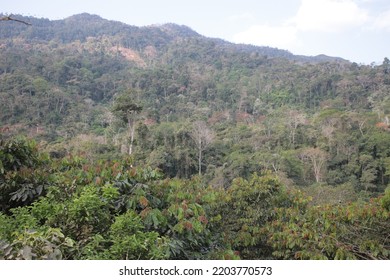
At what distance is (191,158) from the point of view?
2197 cm

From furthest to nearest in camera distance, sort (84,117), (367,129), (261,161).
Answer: (84,117), (367,129), (261,161)

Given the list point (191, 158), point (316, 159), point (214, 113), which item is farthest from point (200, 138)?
point (214, 113)

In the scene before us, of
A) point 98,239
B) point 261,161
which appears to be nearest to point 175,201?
point 98,239

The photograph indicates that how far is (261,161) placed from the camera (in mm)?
21062

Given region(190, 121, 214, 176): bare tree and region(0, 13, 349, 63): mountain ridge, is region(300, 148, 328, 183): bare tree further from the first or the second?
region(0, 13, 349, 63): mountain ridge

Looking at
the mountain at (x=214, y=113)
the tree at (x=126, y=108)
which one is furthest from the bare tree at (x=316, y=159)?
the tree at (x=126, y=108)

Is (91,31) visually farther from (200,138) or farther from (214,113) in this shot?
(200,138)

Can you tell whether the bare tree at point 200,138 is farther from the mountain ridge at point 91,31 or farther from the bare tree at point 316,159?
the mountain ridge at point 91,31

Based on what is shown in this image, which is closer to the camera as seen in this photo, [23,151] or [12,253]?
[12,253]

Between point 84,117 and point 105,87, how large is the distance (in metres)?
13.5

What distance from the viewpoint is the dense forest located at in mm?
2689

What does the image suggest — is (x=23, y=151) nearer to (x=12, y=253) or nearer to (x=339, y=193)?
(x=12, y=253)

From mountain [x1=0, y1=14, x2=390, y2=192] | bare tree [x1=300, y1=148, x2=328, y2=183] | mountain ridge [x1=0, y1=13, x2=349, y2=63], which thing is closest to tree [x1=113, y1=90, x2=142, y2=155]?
mountain [x1=0, y1=14, x2=390, y2=192]

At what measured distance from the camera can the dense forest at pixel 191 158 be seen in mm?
2689
